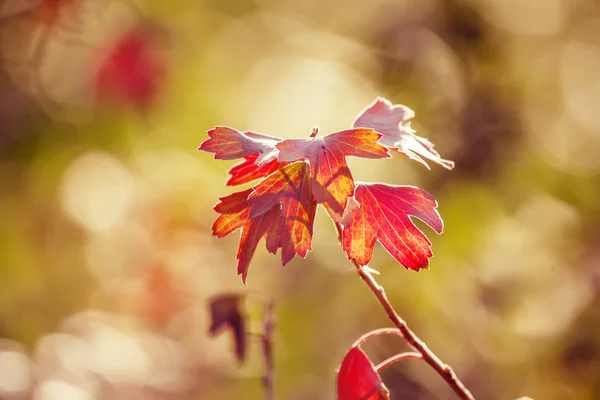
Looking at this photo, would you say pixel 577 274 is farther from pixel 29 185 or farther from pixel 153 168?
pixel 29 185

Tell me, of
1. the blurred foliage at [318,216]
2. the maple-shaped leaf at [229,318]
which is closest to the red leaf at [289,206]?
the maple-shaped leaf at [229,318]

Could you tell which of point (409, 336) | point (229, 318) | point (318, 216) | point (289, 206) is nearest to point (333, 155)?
point (289, 206)

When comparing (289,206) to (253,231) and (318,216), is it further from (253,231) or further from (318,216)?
(318,216)

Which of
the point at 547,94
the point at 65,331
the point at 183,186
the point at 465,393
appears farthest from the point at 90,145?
the point at 465,393

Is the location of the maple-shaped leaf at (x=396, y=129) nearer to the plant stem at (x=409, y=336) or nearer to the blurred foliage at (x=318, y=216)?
the plant stem at (x=409, y=336)

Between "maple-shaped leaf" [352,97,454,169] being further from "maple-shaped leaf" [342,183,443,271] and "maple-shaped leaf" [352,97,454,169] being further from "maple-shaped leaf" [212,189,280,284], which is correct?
"maple-shaped leaf" [212,189,280,284]

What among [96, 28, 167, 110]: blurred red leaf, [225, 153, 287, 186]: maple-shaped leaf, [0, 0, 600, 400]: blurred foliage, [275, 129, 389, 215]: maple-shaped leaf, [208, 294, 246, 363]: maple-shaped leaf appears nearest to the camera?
[275, 129, 389, 215]: maple-shaped leaf

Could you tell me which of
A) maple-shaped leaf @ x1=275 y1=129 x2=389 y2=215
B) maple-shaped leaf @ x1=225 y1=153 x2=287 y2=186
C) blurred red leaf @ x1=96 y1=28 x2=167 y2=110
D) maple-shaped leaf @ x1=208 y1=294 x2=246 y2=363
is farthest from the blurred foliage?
→ maple-shaped leaf @ x1=275 y1=129 x2=389 y2=215
